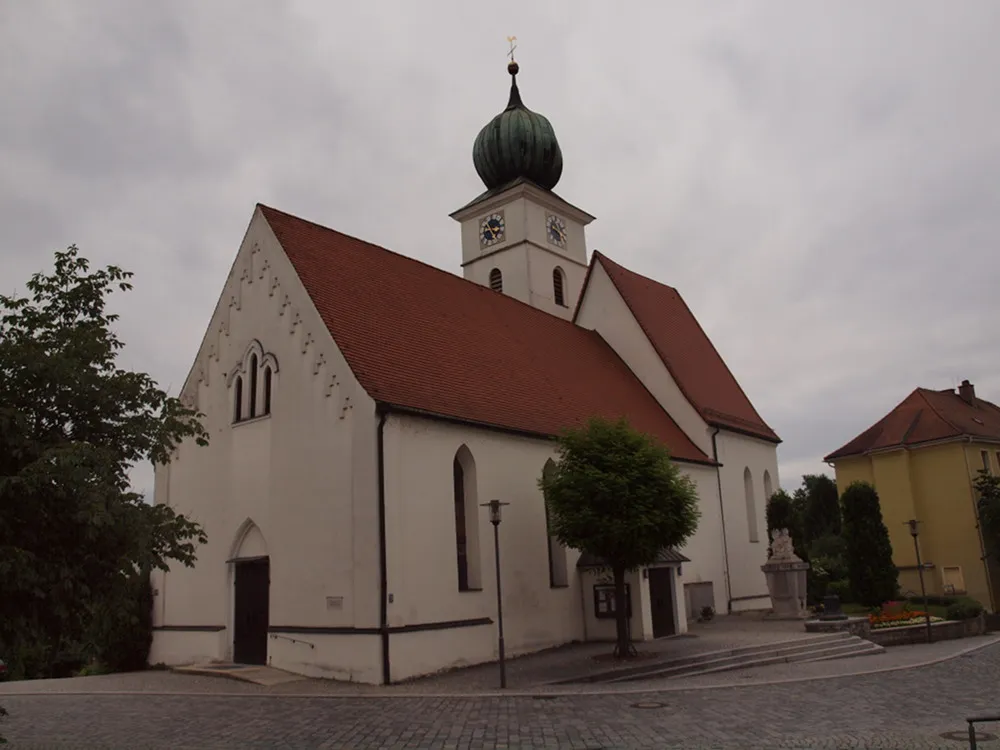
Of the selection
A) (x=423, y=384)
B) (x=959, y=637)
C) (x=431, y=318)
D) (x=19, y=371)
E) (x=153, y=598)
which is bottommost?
(x=959, y=637)

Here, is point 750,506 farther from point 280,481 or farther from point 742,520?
point 280,481

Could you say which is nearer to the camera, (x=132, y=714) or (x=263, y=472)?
(x=132, y=714)

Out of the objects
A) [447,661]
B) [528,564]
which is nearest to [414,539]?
[447,661]

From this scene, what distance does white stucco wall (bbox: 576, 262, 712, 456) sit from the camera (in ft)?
99.5

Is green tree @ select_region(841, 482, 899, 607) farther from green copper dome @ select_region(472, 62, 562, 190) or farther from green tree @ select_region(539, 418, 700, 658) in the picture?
green copper dome @ select_region(472, 62, 562, 190)

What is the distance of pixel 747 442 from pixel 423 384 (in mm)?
16752

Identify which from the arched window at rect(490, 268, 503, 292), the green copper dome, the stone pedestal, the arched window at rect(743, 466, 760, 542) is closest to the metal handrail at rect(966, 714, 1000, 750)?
the stone pedestal

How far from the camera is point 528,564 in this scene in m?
21.3

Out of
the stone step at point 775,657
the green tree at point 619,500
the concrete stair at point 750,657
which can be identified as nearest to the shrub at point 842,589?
the concrete stair at point 750,657

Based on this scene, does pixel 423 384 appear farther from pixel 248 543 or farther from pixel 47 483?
pixel 47 483

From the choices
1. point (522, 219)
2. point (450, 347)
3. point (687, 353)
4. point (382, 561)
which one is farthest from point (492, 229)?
point (382, 561)

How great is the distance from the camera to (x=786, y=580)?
26.3 m

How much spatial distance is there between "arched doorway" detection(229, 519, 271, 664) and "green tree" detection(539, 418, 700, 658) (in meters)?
6.54

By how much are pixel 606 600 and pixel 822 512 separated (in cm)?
5978
